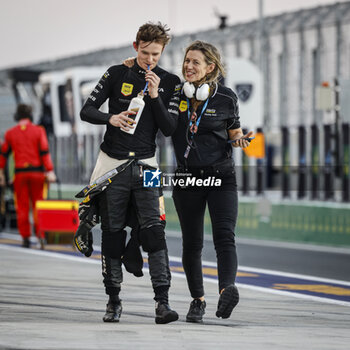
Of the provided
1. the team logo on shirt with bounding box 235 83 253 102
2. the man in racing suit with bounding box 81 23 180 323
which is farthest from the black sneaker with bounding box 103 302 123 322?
the team logo on shirt with bounding box 235 83 253 102

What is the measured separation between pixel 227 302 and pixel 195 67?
1.47m

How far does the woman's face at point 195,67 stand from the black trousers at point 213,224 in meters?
0.59

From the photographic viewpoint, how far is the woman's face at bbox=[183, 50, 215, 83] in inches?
283

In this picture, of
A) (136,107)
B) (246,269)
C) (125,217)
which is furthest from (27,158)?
(136,107)

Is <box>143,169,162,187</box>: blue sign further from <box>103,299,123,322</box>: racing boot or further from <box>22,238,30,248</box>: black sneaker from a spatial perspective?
<box>22,238,30,248</box>: black sneaker

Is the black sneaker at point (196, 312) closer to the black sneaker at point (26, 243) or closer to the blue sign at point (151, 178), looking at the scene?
the blue sign at point (151, 178)

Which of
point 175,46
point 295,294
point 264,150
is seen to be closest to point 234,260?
point 295,294

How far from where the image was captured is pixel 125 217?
7141 mm

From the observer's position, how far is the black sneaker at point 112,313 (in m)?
6.92

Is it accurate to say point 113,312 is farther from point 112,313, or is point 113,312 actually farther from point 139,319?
point 139,319

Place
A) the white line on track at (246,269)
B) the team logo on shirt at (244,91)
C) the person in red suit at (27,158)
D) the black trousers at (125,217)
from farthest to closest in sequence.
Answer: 1. the team logo on shirt at (244,91)
2. the person in red suit at (27,158)
3. the white line on track at (246,269)
4. the black trousers at (125,217)

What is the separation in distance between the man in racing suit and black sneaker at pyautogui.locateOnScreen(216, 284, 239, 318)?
13.5 inches

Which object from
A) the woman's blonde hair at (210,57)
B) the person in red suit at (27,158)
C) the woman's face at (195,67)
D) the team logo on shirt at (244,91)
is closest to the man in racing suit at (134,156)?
the woman's face at (195,67)

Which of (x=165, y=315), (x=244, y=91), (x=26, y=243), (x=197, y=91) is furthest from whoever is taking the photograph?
(x=244, y=91)
